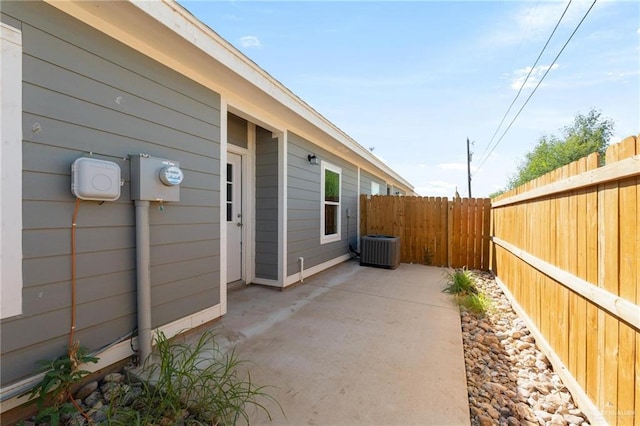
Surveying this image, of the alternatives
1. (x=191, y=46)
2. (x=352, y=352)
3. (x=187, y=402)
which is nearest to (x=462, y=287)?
(x=352, y=352)

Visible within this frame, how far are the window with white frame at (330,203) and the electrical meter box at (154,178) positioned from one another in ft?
11.4

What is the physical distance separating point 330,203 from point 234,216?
93.1 inches

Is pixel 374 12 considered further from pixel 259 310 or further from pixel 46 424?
pixel 46 424

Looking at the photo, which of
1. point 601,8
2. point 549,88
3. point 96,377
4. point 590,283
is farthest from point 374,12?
point 96,377

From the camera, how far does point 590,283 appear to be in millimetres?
1741

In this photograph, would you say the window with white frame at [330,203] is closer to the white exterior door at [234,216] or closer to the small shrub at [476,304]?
the white exterior door at [234,216]

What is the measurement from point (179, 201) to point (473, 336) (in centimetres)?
335

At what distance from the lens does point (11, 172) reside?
1.52 metres

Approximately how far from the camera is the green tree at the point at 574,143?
16.3m

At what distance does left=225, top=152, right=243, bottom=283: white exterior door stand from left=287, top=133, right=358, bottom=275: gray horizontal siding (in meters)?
0.78

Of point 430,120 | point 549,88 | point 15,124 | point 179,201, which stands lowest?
point 179,201

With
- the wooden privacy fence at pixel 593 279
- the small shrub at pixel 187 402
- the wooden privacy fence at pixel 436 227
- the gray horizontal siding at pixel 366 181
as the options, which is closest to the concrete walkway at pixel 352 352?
the small shrub at pixel 187 402

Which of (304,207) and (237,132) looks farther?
(304,207)

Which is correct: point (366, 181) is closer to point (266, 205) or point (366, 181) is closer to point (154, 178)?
point (266, 205)
